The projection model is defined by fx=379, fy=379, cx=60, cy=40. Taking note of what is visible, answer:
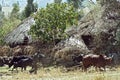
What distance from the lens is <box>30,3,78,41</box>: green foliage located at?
59.2 meters

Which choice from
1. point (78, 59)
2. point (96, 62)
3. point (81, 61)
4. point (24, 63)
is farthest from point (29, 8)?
point (96, 62)

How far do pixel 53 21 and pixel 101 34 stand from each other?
8135 millimetres

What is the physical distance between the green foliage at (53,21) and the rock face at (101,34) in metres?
1.99

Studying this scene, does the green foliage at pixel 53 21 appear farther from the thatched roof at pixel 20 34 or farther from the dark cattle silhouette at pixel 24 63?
the dark cattle silhouette at pixel 24 63

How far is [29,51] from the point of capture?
62062mm

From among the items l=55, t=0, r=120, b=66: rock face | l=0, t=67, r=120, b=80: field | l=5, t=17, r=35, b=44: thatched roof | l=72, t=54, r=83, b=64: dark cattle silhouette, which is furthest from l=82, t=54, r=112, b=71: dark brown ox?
l=5, t=17, r=35, b=44: thatched roof

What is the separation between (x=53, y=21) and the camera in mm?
59156

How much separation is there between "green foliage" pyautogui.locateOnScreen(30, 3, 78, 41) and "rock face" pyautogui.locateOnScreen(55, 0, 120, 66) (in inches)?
78.3

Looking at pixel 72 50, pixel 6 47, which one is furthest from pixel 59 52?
pixel 6 47

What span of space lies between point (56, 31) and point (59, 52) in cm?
575

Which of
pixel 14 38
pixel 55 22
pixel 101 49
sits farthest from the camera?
pixel 14 38

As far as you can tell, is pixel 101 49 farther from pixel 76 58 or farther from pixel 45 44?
pixel 45 44

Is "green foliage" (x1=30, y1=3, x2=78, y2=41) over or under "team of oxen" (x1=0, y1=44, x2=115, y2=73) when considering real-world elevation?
over

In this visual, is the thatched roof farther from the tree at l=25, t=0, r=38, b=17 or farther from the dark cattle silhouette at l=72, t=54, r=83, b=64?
the tree at l=25, t=0, r=38, b=17
